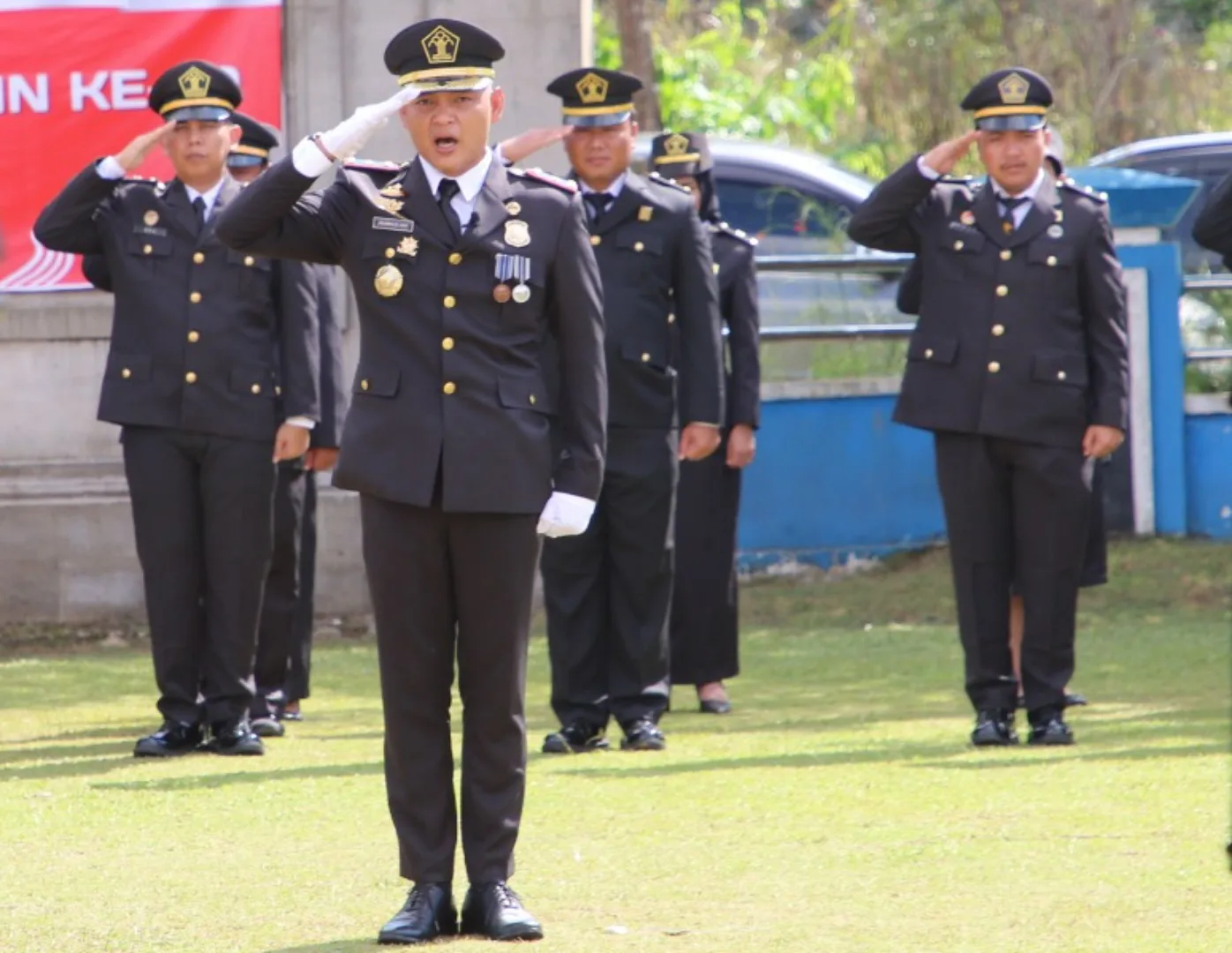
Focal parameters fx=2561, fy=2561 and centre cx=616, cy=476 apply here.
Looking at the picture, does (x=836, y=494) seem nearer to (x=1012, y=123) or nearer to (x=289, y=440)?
(x=1012, y=123)

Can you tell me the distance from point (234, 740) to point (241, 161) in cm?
215

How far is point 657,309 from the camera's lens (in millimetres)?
8711

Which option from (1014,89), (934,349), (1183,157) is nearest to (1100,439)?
(934,349)

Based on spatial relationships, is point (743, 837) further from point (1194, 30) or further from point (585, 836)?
point (1194, 30)

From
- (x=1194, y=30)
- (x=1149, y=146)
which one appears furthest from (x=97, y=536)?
(x=1194, y=30)

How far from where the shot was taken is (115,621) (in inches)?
504

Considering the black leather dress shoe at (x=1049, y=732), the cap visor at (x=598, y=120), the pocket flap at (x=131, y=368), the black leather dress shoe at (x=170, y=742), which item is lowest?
the black leather dress shoe at (x=1049, y=732)

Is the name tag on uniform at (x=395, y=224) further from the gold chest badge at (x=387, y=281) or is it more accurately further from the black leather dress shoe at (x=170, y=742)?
the black leather dress shoe at (x=170, y=742)

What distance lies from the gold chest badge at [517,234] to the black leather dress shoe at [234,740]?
136 inches

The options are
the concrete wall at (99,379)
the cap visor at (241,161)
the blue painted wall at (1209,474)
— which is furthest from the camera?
the blue painted wall at (1209,474)

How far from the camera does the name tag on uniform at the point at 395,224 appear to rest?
5691 mm

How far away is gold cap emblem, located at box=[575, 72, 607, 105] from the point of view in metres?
8.49

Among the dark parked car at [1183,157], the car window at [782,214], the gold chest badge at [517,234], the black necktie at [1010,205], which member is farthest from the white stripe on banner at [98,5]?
the gold chest badge at [517,234]

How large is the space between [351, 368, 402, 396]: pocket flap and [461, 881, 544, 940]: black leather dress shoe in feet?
3.68
